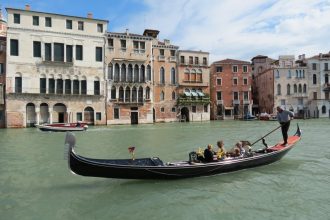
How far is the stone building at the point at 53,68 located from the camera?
24.1 metres

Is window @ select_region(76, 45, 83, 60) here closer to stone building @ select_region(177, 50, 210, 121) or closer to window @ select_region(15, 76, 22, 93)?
window @ select_region(15, 76, 22, 93)

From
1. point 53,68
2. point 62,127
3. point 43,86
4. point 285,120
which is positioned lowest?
point 62,127

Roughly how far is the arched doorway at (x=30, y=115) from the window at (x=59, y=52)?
3.98 metres

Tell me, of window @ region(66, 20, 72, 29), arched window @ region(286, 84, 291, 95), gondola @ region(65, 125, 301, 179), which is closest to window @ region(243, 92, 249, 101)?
arched window @ region(286, 84, 291, 95)

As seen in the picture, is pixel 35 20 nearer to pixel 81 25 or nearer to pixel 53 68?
pixel 81 25

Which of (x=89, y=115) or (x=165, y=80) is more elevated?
(x=165, y=80)

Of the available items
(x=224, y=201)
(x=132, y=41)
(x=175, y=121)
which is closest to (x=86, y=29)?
(x=132, y=41)

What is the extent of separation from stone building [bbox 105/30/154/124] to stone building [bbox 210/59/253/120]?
8.69 meters

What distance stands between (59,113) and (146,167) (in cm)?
2116

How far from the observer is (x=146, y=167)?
5992 mm

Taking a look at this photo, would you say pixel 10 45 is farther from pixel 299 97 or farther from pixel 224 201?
pixel 299 97

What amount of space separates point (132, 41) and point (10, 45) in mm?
9522

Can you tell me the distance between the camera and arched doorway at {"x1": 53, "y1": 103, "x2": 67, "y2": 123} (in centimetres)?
2548

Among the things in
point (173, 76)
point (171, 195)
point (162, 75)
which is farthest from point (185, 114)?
point (171, 195)
